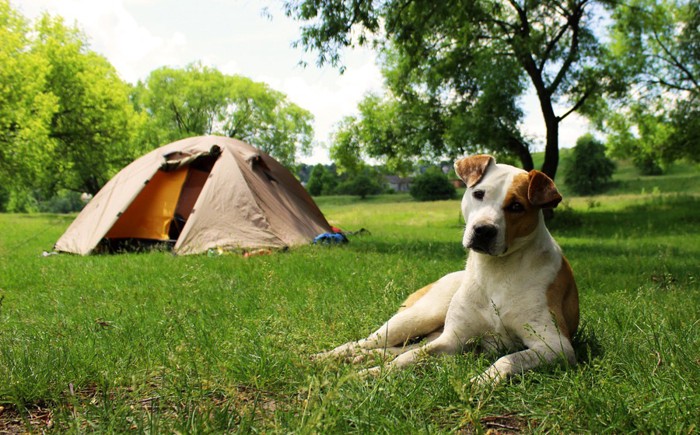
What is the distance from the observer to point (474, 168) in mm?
2873

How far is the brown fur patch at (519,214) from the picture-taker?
2664 mm

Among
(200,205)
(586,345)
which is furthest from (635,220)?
(586,345)

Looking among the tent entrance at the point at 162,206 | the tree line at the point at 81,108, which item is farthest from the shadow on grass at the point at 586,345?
the tree line at the point at 81,108

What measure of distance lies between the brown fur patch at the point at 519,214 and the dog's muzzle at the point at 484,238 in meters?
0.10

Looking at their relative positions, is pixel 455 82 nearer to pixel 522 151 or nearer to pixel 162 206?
pixel 522 151

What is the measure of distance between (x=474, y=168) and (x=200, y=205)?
7.10 meters

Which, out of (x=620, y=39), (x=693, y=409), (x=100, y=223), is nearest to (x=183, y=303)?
(x=693, y=409)

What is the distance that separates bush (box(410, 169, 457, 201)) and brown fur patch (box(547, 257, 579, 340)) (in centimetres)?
4322

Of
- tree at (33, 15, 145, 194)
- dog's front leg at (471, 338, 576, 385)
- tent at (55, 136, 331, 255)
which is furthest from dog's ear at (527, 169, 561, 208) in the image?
tree at (33, 15, 145, 194)

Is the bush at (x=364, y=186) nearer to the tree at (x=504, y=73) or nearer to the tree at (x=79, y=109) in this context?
the tree at (x=79, y=109)

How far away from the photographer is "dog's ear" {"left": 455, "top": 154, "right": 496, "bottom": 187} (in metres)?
2.83

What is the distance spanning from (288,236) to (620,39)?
18.1m

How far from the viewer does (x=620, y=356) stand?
2.72 meters

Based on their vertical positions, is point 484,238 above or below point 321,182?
below
